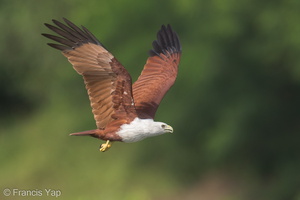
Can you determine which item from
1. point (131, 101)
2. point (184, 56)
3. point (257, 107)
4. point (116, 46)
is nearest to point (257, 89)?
point (257, 107)

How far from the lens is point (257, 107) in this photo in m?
21.2

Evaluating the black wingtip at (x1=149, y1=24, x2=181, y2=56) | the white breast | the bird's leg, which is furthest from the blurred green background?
the white breast

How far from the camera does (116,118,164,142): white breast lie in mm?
11648

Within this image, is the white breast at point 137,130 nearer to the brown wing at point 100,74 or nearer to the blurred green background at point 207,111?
the brown wing at point 100,74

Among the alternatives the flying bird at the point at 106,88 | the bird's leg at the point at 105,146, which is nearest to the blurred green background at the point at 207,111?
the bird's leg at the point at 105,146

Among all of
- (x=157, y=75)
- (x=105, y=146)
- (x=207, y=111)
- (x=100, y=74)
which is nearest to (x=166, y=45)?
(x=157, y=75)

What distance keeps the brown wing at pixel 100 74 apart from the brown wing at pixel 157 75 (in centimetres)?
36

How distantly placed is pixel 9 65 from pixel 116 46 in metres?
4.35

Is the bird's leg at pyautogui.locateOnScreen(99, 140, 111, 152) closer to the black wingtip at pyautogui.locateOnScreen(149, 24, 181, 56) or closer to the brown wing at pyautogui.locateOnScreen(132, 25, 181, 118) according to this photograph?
the brown wing at pyautogui.locateOnScreen(132, 25, 181, 118)

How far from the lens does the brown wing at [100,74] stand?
11648 mm

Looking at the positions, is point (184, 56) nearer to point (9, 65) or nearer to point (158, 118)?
point (158, 118)

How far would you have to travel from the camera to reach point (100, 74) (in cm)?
1173

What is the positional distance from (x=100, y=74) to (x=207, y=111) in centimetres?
1038

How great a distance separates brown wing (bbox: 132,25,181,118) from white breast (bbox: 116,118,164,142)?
0.91ft
